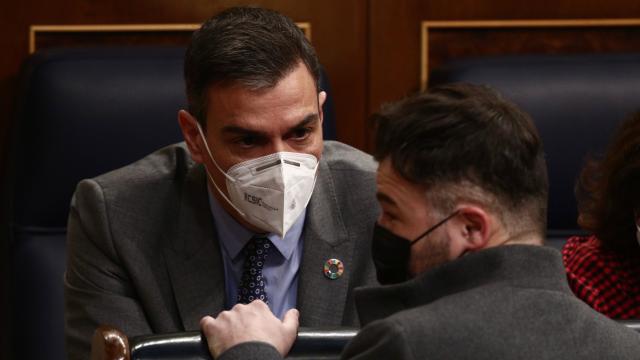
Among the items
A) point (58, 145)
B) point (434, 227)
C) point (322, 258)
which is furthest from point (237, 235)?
point (434, 227)

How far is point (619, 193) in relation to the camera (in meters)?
1.90

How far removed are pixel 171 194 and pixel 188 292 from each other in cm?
19

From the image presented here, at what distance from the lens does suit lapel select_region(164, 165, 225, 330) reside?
6.12 feet

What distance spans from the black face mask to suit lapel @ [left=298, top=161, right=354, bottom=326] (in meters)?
0.46

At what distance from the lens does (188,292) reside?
1.87 metres

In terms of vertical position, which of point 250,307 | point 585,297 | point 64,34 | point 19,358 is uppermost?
point 64,34

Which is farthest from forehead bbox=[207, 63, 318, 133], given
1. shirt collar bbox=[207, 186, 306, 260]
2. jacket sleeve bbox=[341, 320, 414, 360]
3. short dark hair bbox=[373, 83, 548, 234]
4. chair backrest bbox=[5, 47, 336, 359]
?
jacket sleeve bbox=[341, 320, 414, 360]

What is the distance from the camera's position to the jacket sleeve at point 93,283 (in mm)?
1849

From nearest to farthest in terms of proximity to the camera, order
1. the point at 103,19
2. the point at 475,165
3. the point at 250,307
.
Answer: the point at 475,165 → the point at 250,307 → the point at 103,19

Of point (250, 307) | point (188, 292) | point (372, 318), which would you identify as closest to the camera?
point (372, 318)

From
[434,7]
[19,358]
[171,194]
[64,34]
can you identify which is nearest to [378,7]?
[434,7]

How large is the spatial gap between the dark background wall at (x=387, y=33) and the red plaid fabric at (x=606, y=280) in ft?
2.54

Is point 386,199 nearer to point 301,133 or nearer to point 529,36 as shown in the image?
point 301,133

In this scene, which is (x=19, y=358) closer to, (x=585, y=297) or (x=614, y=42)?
(x=585, y=297)
